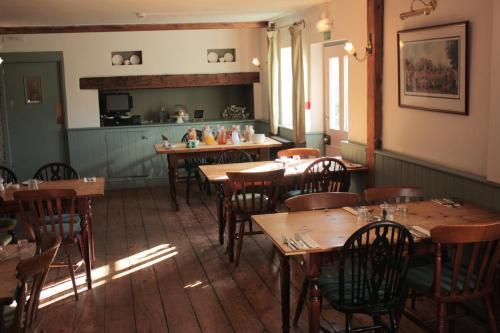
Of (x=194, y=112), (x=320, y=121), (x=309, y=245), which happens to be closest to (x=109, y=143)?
(x=194, y=112)

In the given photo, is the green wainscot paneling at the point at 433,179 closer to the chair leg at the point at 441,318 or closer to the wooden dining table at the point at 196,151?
the chair leg at the point at 441,318

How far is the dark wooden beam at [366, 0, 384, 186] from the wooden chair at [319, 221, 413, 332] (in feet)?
8.76

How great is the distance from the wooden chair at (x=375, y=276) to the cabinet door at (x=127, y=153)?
6.72 m

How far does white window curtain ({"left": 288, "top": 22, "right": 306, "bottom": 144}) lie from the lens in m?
7.78

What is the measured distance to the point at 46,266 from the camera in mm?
3070

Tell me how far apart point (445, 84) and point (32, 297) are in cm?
338

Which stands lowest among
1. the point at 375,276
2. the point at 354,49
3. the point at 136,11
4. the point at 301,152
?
the point at 375,276

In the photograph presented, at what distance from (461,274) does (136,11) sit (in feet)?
17.8

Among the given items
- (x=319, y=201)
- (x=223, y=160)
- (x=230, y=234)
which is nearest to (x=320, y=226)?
(x=319, y=201)

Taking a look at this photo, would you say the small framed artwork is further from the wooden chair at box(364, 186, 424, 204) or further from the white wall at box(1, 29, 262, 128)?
the wooden chair at box(364, 186, 424, 204)

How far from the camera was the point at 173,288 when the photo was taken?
496 centimetres

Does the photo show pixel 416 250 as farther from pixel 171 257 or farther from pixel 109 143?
pixel 109 143

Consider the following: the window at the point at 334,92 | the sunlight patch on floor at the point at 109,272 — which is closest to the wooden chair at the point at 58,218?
the sunlight patch on floor at the point at 109,272

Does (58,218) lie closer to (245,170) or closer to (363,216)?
(245,170)
